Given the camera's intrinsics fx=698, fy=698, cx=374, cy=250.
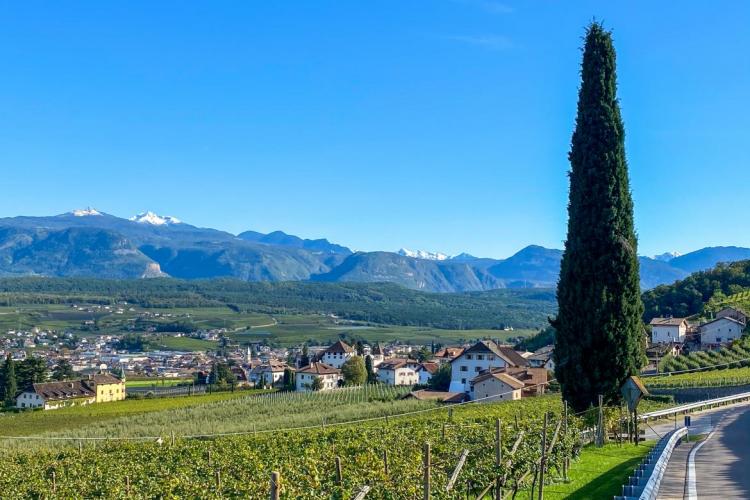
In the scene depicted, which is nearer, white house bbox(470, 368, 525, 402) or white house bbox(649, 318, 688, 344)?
white house bbox(470, 368, 525, 402)

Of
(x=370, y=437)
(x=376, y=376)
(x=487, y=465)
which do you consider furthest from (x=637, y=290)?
(x=376, y=376)

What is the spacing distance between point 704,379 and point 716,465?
33.6m

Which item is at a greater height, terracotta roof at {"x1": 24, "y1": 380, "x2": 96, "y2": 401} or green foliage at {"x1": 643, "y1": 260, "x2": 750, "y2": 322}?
green foliage at {"x1": 643, "y1": 260, "x2": 750, "y2": 322}

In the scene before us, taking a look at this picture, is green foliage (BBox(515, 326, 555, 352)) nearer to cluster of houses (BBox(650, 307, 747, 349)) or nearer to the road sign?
cluster of houses (BBox(650, 307, 747, 349))

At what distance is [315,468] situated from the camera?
1430 cm

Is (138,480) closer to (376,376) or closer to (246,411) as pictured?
(246,411)

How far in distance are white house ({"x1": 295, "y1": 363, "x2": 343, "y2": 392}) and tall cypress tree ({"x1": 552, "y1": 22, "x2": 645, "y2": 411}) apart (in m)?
60.8

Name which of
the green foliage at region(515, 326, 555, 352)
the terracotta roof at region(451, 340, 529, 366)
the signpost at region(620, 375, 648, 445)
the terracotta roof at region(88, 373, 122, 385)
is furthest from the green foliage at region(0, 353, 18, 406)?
the signpost at region(620, 375, 648, 445)

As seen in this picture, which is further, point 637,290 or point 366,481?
point 637,290

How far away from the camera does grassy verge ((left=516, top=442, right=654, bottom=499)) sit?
15.8 metres

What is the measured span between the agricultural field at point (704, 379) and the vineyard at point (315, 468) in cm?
2920

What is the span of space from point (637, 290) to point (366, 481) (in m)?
15.1

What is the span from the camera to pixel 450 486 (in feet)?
38.2

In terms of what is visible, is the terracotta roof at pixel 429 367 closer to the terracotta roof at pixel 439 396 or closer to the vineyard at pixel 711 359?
the terracotta roof at pixel 439 396
